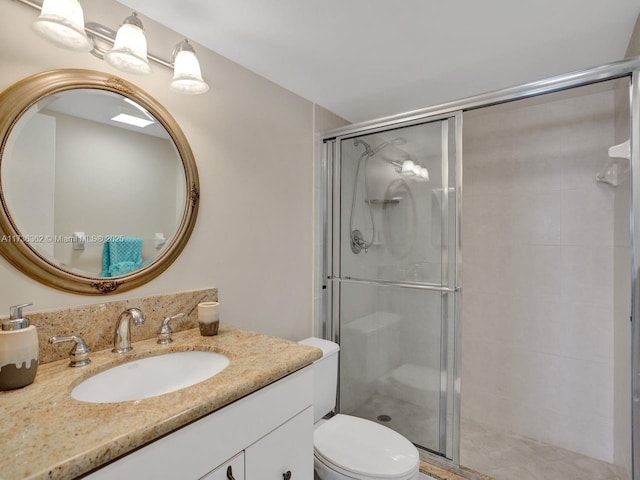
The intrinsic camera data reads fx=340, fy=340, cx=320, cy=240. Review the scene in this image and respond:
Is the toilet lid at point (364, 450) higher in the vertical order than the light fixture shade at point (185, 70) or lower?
lower

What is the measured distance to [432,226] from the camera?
1.83m

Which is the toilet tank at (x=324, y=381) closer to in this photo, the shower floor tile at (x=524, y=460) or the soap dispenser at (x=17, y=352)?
the shower floor tile at (x=524, y=460)

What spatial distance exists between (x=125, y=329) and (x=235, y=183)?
838mm

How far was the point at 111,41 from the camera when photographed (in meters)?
1.25

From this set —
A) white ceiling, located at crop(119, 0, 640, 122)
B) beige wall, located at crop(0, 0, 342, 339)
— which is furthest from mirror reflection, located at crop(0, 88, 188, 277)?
white ceiling, located at crop(119, 0, 640, 122)

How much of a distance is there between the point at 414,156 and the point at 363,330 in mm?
1105

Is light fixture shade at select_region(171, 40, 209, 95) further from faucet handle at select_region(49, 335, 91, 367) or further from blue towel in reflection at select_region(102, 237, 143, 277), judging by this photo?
faucet handle at select_region(49, 335, 91, 367)

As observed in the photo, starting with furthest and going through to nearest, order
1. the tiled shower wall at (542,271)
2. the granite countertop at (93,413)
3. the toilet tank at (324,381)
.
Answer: the tiled shower wall at (542,271), the toilet tank at (324,381), the granite countertop at (93,413)

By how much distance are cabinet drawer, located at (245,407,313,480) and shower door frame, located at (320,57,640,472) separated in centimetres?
98

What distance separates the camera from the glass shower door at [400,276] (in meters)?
1.80

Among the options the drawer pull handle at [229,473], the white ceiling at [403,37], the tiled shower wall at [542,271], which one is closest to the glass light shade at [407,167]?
the white ceiling at [403,37]

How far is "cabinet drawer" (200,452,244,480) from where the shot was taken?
2.80 ft

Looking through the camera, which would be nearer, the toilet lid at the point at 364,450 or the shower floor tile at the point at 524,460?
the toilet lid at the point at 364,450

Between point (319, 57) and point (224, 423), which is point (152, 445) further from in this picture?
point (319, 57)
